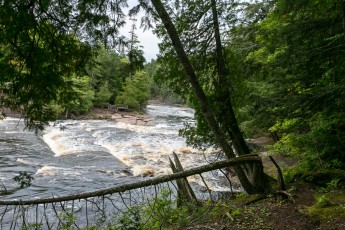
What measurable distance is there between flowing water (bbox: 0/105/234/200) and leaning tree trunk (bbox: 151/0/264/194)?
16.7ft

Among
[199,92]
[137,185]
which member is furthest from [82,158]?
[137,185]

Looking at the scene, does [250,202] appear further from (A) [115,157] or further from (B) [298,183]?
(A) [115,157]

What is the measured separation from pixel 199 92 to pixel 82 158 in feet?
37.3

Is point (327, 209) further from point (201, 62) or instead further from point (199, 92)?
point (201, 62)

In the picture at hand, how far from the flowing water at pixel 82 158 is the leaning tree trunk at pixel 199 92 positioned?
5.10 metres

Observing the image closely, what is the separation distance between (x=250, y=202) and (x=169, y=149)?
13.1m

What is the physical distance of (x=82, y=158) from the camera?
16.2m

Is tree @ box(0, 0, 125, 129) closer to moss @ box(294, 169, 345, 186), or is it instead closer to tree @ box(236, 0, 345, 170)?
tree @ box(236, 0, 345, 170)

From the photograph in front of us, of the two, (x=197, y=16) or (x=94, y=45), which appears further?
(x=197, y=16)

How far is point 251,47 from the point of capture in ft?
43.7

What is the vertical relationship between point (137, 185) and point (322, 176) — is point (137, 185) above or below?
above

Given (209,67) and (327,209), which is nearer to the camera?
(327,209)

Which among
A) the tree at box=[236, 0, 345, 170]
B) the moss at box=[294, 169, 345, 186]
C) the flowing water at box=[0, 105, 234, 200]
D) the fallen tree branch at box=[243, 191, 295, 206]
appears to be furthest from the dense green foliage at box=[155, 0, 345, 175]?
the flowing water at box=[0, 105, 234, 200]

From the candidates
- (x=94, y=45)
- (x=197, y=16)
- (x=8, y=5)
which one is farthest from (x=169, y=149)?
(x=8, y=5)
